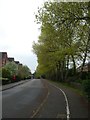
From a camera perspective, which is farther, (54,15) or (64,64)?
(64,64)

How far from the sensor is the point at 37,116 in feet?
54.6

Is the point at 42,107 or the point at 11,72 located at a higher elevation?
the point at 11,72

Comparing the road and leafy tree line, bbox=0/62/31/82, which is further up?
leafy tree line, bbox=0/62/31/82

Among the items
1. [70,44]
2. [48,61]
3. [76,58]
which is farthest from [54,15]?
[48,61]

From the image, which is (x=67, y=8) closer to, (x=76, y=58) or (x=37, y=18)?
(x=37, y=18)

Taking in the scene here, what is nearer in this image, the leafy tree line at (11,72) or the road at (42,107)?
the road at (42,107)

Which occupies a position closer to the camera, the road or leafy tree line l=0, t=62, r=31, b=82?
the road

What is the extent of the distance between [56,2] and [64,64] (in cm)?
Answer: 5610

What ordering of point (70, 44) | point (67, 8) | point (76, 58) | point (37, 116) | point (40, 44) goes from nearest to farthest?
point (37, 116) → point (67, 8) → point (70, 44) → point (76, 58) → point (40, 44)

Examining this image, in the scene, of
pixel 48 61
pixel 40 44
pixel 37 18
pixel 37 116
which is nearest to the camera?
pixel 37 116

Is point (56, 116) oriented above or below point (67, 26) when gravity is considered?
below

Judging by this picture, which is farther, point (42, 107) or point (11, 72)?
point (11, 72)

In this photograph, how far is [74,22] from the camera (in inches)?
1060

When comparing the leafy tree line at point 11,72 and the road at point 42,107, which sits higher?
the leafy tree line at point 11,72
